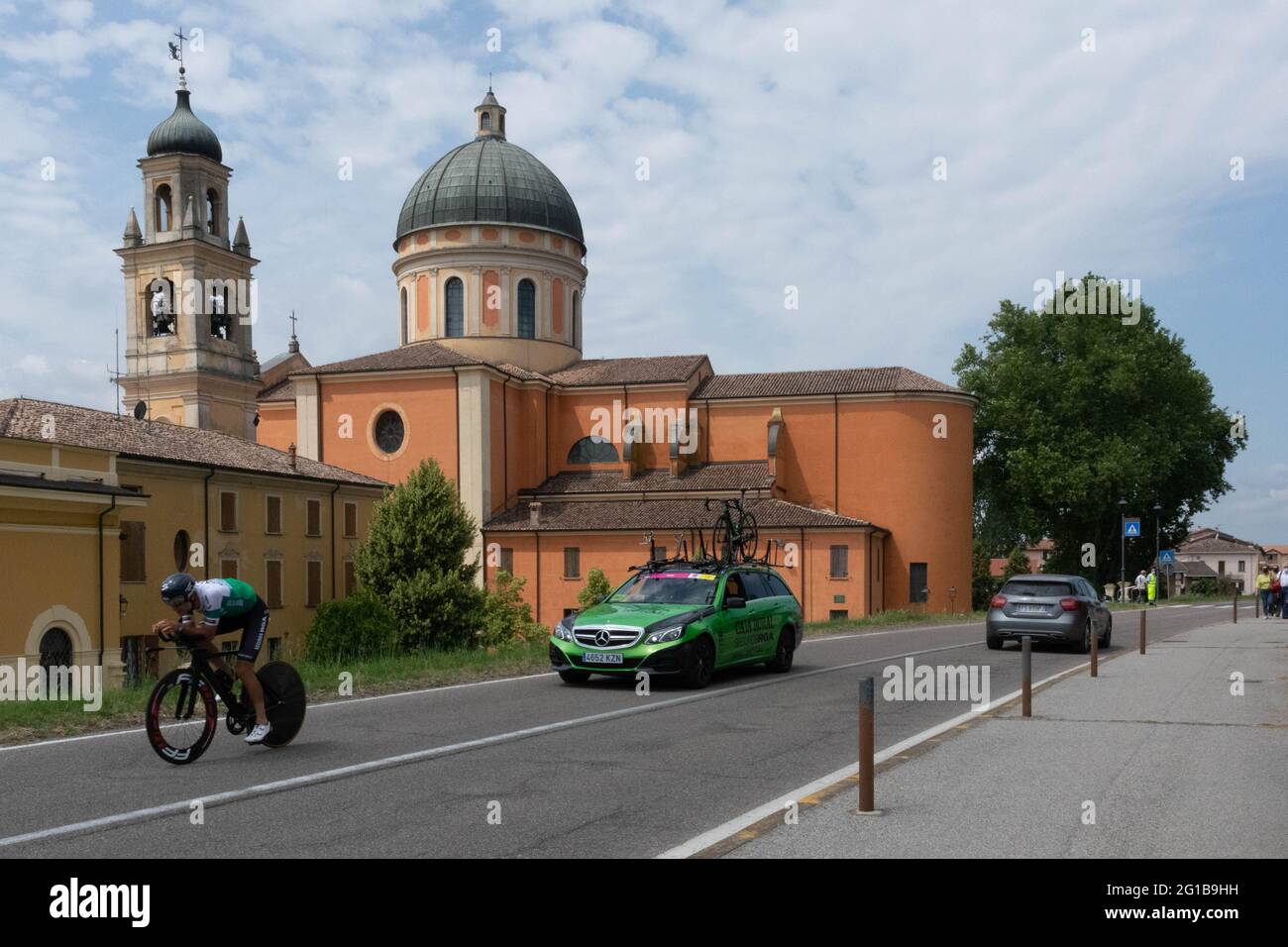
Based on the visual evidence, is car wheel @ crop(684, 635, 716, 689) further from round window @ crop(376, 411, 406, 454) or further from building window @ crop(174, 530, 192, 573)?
round window @ crop(376, 411, 406, 454)

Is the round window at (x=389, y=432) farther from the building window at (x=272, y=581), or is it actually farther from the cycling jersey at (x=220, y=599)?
the cycling jersey at (x=220, y=599)

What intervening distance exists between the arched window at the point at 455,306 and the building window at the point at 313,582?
50.8ft

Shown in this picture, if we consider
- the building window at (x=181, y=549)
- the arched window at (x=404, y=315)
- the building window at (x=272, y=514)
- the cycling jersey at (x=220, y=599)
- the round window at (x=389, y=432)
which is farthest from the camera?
the arched window at (x=404, y=315)

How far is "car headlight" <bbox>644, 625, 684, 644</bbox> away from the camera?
1431cm

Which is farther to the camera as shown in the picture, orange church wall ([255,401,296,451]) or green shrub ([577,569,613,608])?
orange church wall ([255,401,296,451])

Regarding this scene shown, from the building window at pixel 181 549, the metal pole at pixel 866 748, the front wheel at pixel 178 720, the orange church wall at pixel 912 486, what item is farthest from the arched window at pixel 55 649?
the orange church wall at pixel 912 486

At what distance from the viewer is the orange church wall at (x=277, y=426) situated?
5925 centimetres

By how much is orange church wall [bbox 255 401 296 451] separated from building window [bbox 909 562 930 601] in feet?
98.5

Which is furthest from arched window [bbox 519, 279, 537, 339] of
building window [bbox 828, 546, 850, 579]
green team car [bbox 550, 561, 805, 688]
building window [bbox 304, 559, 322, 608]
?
green team car [bbox 550, 561, 805, 688]

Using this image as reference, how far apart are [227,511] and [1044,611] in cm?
2990

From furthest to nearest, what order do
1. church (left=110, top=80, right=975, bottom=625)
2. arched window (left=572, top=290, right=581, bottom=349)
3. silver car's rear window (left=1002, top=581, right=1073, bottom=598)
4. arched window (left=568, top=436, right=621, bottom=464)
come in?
1. arched window (left=572, top=290, right=581, bottom=349)
2. arched window (left=568, top=436, right=621, bottom=464)
3. church (left=110, top=80, right=975, bottom=625)
4. silver car's rear window (left=1002, top=581, right=1073, bottom=598)

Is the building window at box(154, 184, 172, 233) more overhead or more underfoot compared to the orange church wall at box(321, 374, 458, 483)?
more overhead

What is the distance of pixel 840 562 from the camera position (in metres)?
48.7
